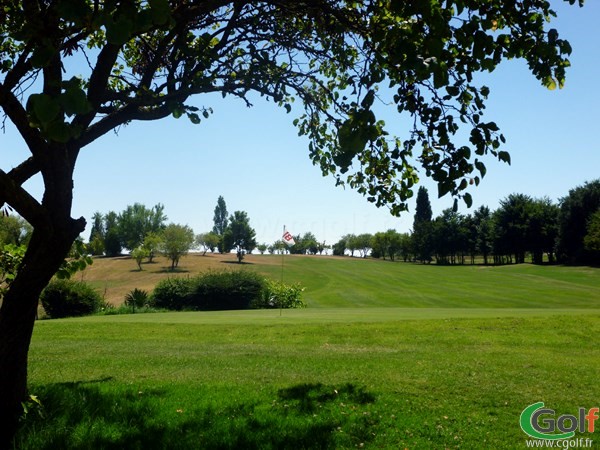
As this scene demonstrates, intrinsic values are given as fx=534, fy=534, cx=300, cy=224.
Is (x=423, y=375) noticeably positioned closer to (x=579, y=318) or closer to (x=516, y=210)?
(x=579, y=318)

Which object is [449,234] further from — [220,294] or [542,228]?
[220,294]

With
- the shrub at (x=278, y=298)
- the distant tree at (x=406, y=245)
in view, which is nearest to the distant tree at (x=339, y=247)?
the distant tree at (x=406, y=245)

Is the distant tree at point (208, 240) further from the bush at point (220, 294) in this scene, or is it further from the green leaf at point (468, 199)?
the green leaf at point (468, 199)

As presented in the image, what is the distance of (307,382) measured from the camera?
865cm

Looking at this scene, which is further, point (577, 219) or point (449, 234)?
point (449, 234)

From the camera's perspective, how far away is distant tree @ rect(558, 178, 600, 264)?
262ft

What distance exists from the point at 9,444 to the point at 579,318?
16420mm

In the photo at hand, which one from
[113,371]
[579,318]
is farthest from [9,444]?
[579,318]

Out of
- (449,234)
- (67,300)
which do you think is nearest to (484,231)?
(449,234)

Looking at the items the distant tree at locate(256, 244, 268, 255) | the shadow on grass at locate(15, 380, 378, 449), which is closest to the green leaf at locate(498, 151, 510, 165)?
the shadow on grass at locate(15, 380, 378, 449)

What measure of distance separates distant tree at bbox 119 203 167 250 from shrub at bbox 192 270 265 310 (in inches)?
2998

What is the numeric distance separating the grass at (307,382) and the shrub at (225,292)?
21434 millimetres

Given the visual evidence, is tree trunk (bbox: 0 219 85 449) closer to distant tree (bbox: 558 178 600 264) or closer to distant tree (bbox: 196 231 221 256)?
distant tree (bbox: 558 178 600 264)

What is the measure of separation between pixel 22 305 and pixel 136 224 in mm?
114333
